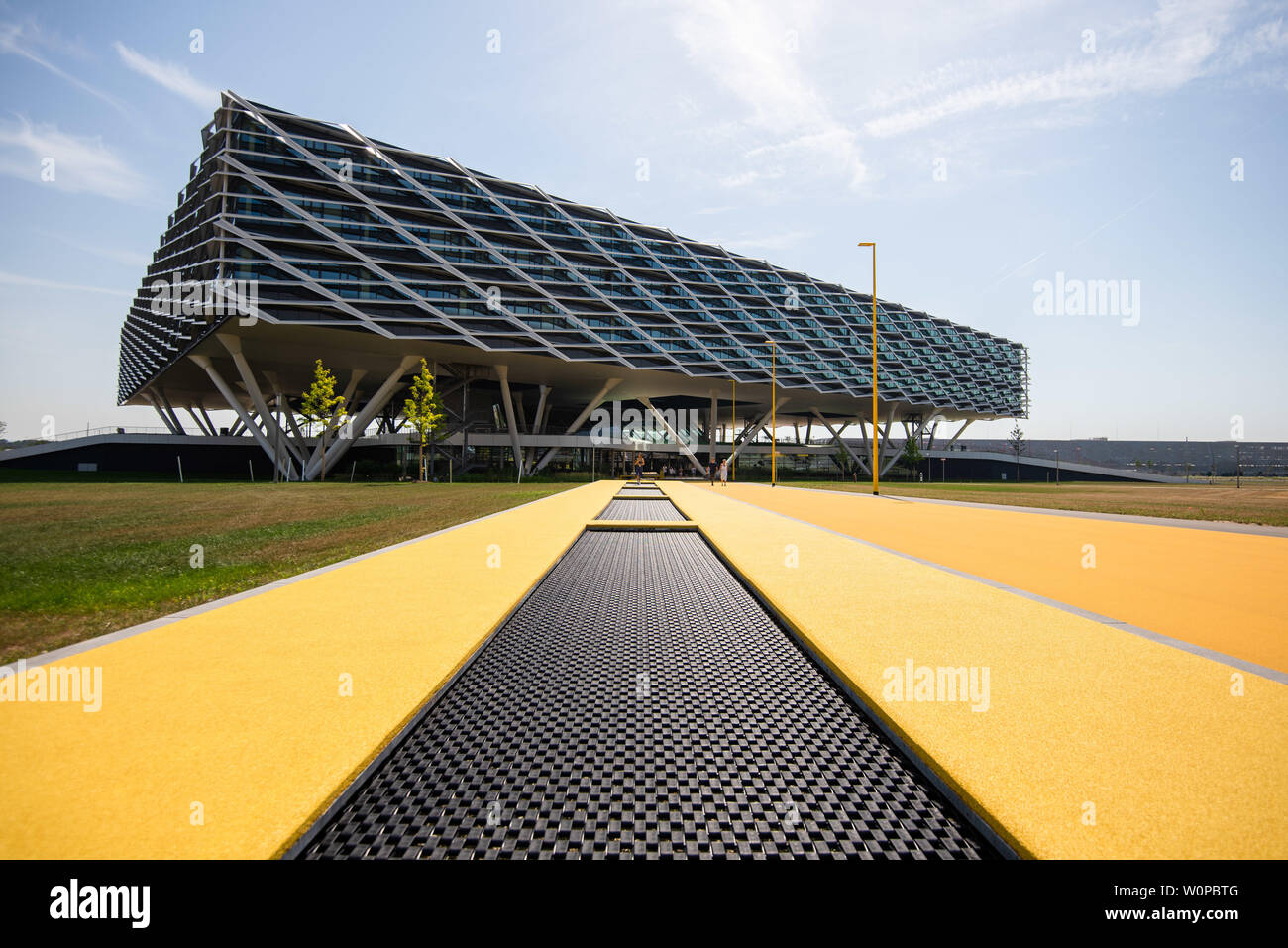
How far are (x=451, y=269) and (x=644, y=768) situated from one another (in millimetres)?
48906

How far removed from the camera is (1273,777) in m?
2.19

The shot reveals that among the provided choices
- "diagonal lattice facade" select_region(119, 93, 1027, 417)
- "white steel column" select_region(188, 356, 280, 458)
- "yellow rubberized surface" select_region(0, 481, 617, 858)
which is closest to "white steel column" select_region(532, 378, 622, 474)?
"diagonal lattice facade" select_region(119, 93, 1027, 417)

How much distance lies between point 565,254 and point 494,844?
55.2 m

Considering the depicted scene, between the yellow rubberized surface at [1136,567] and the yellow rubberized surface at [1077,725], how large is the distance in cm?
89

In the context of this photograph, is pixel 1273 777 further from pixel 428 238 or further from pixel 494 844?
pixel 428 238

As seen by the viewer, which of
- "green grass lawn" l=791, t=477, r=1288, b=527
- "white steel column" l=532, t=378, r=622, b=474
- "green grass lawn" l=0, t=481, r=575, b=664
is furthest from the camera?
"white steel column" l=532, t=378, r=622, b=474

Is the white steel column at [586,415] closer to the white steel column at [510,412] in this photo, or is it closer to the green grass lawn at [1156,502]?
the white steel column at [510,412]

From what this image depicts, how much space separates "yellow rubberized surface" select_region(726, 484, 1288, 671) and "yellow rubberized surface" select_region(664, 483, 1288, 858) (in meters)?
0.89

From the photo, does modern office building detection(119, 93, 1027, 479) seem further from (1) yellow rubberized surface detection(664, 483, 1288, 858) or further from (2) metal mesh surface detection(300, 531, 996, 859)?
(2) metal mesh surface detection(300, 531, 996, 859)

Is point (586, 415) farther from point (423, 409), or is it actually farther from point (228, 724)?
point (228, 724)

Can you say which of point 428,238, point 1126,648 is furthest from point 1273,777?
point 428,238

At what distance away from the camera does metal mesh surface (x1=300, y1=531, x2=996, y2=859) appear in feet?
6.50

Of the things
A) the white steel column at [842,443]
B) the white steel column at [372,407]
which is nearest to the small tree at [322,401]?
the white steel column at [372,407]

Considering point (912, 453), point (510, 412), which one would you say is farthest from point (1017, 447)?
point (510, 412)
